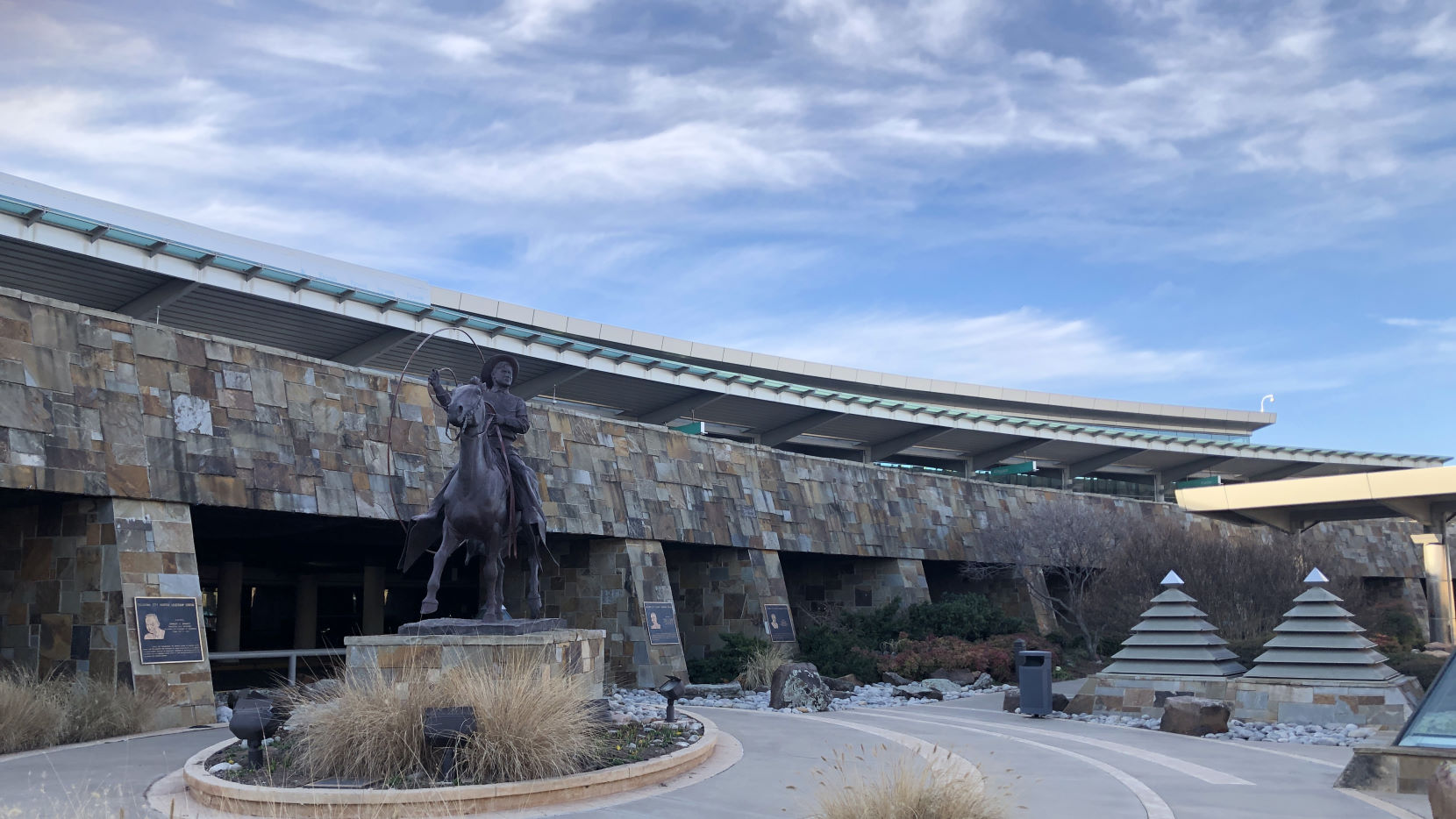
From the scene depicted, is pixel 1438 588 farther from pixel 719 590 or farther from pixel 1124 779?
pixel 1124 779

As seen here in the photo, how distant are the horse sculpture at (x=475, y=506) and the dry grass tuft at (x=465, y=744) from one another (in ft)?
8.54

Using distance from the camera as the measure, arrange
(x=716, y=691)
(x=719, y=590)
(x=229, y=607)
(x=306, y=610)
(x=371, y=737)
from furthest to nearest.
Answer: (x=306, y=610), (x=719, y=590), (x=229, y=607), (x=716, y=691), (x=371, y=737)

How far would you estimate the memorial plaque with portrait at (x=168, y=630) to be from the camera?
14273 mm

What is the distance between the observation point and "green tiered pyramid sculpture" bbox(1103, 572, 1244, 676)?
666 inches

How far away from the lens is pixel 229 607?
24.3m

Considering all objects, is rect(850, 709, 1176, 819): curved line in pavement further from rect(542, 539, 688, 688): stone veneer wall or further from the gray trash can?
rect(542, 539, 688, 688): stone veneer wall

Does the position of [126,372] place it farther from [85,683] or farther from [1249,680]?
[1249,680]

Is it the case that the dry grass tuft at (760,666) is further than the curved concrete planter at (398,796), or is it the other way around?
the dry grass tuft at (760,666)

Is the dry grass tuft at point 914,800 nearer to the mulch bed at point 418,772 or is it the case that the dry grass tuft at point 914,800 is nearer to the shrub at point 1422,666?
the mulch bed at point 418,772

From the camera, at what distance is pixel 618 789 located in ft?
29.6

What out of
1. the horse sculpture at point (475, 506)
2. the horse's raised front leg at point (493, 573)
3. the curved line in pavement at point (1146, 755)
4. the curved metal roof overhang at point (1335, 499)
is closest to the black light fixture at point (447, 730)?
the horse sculpture at point (475, 506)

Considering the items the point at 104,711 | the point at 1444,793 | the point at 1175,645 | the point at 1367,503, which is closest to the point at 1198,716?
the point at 1175,645

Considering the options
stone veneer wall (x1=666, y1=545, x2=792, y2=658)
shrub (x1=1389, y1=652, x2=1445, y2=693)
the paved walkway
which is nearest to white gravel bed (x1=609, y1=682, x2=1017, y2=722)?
the paved walkway

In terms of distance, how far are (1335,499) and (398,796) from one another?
34342 mm
